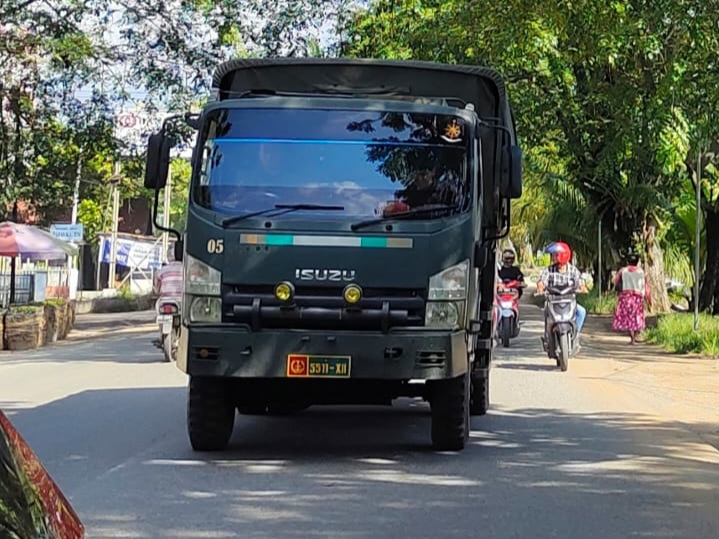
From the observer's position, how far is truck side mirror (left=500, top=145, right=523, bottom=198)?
9078 mm

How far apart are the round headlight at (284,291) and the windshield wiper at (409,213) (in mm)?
628

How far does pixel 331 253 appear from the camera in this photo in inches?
328

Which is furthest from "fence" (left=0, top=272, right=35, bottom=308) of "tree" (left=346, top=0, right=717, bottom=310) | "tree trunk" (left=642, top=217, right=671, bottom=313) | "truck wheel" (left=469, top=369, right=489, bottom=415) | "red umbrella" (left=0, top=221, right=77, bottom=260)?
"truck wheel" (left=469, top=369, right=489, bottom=415)

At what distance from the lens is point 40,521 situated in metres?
2.71

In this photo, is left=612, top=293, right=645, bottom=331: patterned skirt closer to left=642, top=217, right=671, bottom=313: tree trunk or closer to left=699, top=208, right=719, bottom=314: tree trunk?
left=699, top=208, right=719, bottom=314: tree trunk

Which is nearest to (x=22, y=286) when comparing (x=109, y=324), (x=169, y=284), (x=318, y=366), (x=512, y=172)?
(x=109, y=324)

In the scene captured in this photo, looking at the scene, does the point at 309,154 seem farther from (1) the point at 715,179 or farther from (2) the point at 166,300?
(1) the point at 715,179

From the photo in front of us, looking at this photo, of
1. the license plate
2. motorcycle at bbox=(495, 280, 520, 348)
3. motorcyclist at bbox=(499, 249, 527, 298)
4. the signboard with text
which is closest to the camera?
the license plate

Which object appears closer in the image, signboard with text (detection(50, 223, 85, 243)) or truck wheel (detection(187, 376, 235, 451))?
truck wheel (detection(187, 376, 235, 451))

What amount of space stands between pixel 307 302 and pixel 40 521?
5.67 m

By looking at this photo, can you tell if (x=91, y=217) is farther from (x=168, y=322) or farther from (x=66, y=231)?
(x=168, y=322)

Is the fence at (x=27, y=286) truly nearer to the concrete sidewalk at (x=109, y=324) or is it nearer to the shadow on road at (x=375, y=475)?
the concrete sidewalk at (x=109, y=324)

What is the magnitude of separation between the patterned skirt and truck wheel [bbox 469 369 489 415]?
35.3 feet

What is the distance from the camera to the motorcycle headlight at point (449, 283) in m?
8.38
